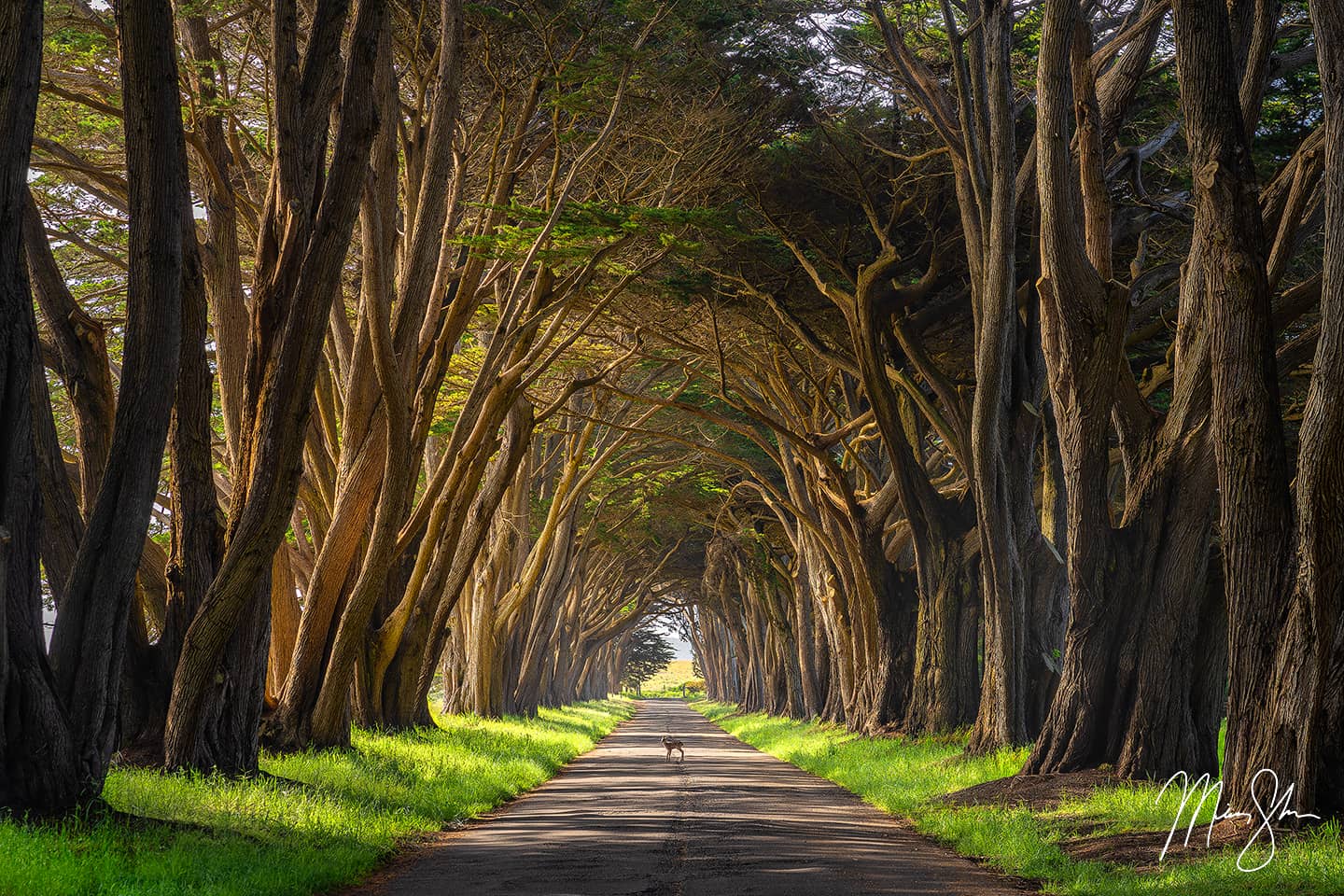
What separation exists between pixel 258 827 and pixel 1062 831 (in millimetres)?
5271

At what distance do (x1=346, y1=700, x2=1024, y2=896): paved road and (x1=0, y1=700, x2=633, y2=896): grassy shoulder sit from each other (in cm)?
36

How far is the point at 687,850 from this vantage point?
8.70 m

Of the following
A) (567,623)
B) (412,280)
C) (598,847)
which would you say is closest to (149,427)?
(598,847)

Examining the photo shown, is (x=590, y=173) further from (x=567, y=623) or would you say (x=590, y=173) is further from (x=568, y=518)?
(x=567, y=623)

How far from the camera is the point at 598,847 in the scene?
8836mm

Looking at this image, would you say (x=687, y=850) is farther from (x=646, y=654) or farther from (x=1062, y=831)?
(x=646, y=654)

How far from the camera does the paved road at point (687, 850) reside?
7105 mm

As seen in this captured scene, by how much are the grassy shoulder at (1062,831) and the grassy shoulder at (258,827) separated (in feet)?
12.7
